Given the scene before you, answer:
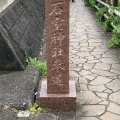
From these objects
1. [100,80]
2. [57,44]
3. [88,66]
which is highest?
[57,44]

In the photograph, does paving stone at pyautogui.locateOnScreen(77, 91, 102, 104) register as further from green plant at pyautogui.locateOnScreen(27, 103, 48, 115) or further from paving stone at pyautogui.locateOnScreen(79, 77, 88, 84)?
green plant at pyautogui.locateOnScreen(27, 103, 48, 115)

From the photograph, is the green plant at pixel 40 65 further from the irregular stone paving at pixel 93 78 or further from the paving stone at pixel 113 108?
the paving stone at pixel 113 108

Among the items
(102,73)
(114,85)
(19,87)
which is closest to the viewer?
(19,87)

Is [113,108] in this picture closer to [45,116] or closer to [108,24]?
[45,116]

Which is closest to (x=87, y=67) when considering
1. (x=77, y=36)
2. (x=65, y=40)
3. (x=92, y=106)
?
(x=92, y=106)

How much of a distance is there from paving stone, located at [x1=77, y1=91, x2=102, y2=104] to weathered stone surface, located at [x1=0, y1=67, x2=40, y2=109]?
84 cm

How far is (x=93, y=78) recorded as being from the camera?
19.0ft

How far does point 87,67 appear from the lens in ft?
Answer: 21.3

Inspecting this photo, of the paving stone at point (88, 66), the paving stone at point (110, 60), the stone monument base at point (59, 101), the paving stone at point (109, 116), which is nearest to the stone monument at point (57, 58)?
the stone monument base at point (59, 101)

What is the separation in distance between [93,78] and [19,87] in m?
1.78

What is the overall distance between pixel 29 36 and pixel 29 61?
1.38 meters

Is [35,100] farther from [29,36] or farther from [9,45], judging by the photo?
[29,36]

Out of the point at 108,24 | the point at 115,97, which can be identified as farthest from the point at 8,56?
the point at 108,24

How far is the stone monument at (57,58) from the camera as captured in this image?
13.0ft
